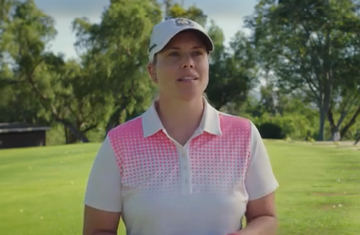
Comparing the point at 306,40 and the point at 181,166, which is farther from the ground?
the point at 306,40

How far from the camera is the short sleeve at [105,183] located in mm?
1920

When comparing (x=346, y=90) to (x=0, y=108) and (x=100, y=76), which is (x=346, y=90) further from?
(x=0, y=108)

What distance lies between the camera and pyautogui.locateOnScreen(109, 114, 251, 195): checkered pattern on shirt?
6.18 ft

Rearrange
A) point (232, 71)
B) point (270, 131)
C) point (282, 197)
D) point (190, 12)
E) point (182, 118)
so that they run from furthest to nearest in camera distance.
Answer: point (232, 71), point (190, 12), point (270, 131), point (282, 197), point (182, 118)

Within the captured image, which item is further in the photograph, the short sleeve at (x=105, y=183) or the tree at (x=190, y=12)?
the tree at (x=190, y=12)

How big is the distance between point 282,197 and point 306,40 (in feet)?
102

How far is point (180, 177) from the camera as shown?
1.87 meters

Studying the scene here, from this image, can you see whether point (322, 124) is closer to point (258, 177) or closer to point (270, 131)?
point (270, 131)

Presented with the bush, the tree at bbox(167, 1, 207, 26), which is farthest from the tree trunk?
the tree at bbox(167, 1, 207, 26)

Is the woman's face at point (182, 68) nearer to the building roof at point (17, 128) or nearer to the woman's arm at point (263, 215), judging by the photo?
the woman's arm at point (263, 215)

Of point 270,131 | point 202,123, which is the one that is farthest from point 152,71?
point 270,131

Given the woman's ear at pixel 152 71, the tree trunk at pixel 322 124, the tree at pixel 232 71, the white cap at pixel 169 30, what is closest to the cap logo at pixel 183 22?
the white cap at pixel 169 30

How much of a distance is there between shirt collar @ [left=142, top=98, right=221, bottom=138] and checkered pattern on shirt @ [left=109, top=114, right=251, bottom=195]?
0.02 metres

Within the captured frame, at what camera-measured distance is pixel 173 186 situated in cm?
188
